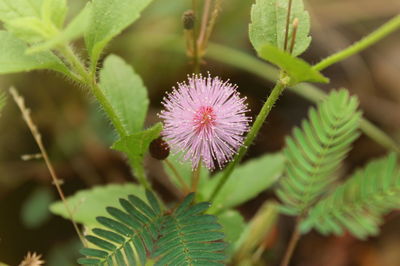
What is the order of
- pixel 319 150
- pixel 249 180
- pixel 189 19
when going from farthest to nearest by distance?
pixel 249 180, pixel 319 150, pixel 189 19

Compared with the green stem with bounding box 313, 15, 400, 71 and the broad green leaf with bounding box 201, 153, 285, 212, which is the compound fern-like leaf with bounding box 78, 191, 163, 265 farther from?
the green stem with bounding box 313, 15, 400, 71

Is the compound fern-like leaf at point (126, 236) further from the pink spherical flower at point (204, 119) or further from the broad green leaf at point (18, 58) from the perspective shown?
the broad green leaf at point (18, 58)

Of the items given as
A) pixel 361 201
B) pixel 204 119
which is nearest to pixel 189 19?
pixel 204 119

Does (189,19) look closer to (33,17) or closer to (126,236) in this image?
(33,17)

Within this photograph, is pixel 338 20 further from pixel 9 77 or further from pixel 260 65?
pixel 9 77

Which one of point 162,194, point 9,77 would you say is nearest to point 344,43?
point 162,194

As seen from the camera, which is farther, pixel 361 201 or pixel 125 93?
pixel 361 201

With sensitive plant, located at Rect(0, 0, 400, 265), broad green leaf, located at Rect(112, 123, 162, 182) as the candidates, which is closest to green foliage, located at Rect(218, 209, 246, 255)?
sensitive plant, located at Rect(0, 0, 400, 265)
